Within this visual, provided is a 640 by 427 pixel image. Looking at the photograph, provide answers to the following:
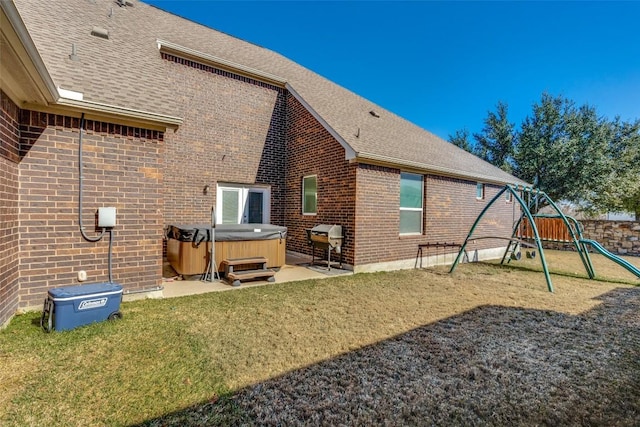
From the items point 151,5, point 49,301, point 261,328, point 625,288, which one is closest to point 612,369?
point 261,328

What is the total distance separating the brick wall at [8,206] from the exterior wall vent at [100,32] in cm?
404

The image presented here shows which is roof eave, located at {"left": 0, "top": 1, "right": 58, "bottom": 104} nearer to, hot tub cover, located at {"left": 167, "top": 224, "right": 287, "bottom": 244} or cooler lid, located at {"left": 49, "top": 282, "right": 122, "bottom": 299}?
cooler lid, located at {"left": 49, "top": 282, "right": 122, "bottom": 299}

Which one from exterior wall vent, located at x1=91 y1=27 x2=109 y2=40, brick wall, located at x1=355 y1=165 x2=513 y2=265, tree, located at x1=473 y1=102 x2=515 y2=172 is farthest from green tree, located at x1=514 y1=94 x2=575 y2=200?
exterior wall vent, located at x1=91 y1=27 x2=109 y2=40

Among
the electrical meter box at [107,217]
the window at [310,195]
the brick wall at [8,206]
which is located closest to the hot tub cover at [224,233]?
the electrical meter box at [107,217]

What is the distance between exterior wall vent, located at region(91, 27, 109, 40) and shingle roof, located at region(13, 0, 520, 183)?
11 cm

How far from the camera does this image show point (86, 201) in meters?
4.41

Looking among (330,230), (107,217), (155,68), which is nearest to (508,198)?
(330,230)

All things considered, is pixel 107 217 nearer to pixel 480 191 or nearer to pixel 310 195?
pixel 310 195

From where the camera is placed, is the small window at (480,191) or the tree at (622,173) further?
the tree at (622,173)

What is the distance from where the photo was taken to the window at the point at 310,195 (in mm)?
8836

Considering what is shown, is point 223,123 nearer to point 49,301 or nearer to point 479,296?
point 49,301

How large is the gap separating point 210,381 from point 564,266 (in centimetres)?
1169

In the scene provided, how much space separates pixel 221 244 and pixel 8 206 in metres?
3.38

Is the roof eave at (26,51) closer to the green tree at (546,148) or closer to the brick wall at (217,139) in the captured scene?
the brick wall at (217,139)
